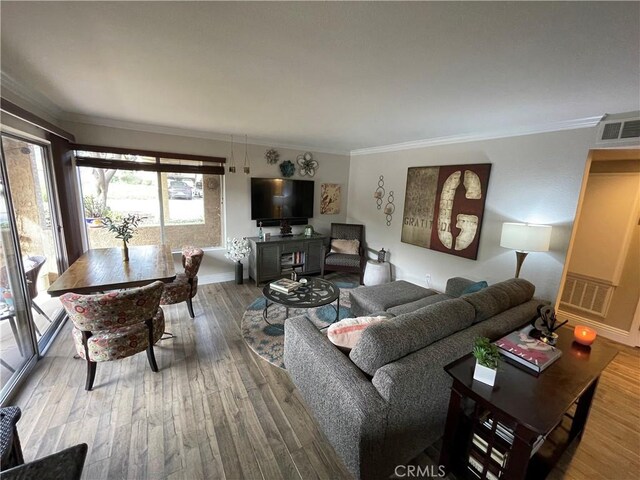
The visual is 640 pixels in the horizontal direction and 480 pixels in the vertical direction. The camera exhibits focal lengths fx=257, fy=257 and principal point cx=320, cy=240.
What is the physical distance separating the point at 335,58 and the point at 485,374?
6.49 feet

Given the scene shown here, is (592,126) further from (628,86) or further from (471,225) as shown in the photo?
(471,225)

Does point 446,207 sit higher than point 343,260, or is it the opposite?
point 446,207

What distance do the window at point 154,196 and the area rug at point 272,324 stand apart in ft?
5.42

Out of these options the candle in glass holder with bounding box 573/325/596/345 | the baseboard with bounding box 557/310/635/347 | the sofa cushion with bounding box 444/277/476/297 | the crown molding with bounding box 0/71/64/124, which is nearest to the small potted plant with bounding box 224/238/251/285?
the crown molding with bounding box 0/71/64/124

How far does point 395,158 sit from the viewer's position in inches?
176

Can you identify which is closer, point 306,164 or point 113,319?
point 113,319

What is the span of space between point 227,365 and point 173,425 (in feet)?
2.11

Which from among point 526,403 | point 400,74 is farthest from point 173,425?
point 400,74

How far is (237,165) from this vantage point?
4.21 meters

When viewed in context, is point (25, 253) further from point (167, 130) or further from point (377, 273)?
point (377, 273)

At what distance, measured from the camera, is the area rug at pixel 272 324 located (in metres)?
2.58

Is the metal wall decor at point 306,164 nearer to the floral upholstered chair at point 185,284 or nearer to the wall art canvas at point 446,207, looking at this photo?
the wall art canvas at point 446,207

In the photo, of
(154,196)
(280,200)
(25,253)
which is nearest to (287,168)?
(280,200)

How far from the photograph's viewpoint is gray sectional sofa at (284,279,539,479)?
4.29 feet
